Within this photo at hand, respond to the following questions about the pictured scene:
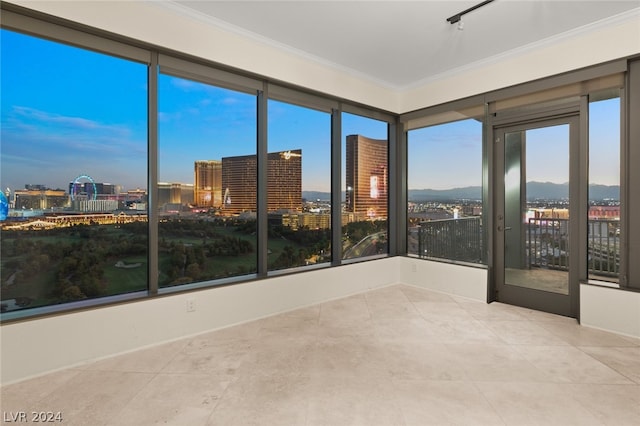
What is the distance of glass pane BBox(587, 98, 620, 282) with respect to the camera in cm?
329

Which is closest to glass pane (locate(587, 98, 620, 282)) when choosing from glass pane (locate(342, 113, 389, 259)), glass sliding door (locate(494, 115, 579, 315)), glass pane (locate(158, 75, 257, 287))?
glass sliding door (locate(494, 115, 579, 315))

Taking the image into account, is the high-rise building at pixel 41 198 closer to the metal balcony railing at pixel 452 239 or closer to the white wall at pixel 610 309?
the metal balcony railing at pixel 452 239

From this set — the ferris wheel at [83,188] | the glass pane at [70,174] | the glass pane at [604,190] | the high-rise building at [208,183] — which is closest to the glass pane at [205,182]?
the high-rise building at [208,183]

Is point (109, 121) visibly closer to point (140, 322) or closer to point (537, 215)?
point (140, 322)

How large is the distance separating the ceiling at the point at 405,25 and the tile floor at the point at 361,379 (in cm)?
309

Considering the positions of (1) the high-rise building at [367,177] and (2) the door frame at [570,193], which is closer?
(2) the door frame at [570,193]

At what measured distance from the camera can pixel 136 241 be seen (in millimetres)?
2969

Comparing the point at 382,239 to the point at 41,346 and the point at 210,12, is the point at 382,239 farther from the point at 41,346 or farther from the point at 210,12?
the point at 41,346

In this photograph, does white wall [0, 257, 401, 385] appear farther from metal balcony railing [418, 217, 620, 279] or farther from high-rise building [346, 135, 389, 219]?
metal balcony railing [418, 217, 620, 279]

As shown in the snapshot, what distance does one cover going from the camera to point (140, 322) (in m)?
2.81

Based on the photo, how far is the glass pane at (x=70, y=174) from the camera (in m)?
2.44

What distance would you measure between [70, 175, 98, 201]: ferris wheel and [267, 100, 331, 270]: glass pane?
1721 millimetres

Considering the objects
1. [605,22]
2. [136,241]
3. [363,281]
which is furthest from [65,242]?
[605,22]

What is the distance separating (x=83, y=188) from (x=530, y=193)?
4.82 metres
